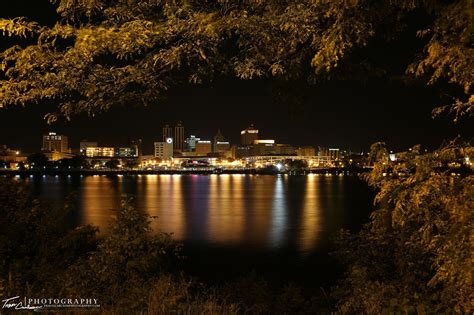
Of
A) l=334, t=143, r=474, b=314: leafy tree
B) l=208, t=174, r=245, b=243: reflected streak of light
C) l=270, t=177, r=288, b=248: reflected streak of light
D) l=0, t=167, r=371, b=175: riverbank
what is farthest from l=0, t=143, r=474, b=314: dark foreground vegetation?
l=0, t=167, r=371, b=175: riverbank

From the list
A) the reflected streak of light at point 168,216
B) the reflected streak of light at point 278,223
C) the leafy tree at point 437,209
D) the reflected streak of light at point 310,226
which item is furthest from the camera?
the reflected streak of light at point 168,216

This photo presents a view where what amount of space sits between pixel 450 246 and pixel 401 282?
4292 millimetres

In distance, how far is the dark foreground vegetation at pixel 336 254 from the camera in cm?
450

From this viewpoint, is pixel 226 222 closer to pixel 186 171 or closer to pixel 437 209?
pixel 437 209

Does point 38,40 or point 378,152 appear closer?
point 38,40

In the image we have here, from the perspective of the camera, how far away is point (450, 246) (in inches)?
164

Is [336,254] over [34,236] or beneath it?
beneath

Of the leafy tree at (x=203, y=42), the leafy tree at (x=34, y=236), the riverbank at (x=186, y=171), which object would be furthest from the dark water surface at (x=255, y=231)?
the riverbank at (x=186, y=171)

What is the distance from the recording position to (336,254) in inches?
387

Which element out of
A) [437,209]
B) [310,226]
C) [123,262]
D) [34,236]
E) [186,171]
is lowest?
[186,171]

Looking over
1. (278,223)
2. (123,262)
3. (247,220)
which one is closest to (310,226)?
(278,223)

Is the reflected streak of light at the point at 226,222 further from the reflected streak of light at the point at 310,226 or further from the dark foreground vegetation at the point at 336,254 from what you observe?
the dark foreground vegetation at the point at 336,254

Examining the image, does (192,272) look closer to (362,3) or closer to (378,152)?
(378,152)

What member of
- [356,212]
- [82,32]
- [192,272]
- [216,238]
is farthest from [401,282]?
[356,212]
